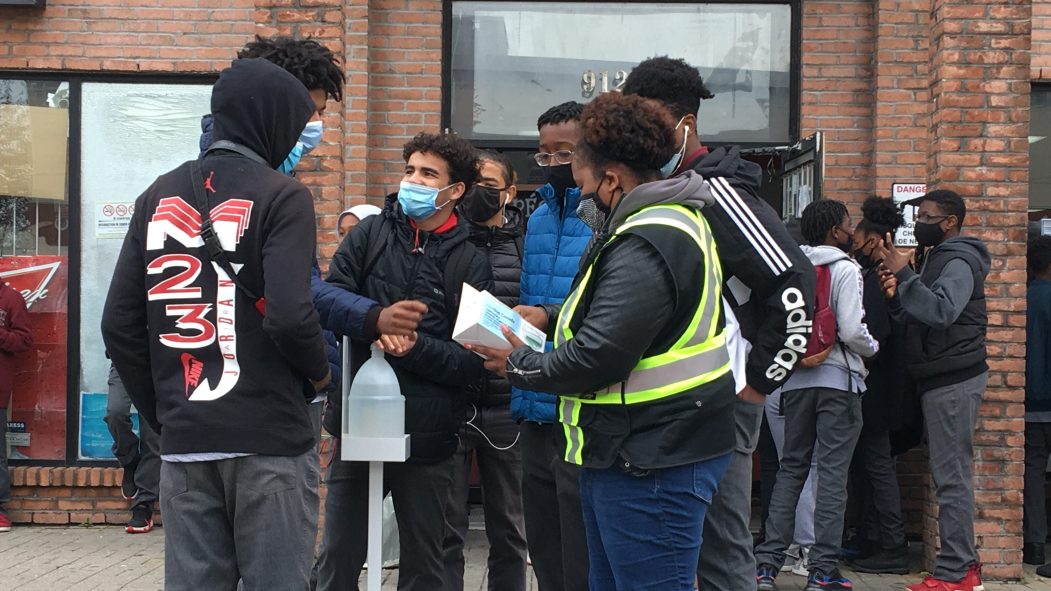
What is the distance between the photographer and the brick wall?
6.62 metres

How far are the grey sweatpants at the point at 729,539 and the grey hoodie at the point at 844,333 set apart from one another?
264 centimetres

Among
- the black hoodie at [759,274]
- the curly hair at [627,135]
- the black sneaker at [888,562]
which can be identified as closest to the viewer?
the curly hair at [627,135]

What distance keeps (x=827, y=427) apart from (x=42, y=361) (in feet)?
17.9

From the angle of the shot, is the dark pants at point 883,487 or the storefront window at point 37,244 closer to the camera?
the dark pants at point 883,487

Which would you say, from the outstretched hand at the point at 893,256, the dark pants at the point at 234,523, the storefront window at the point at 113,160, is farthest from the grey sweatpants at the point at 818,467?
the storefront window at the point at 113,160

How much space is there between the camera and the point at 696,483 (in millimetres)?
3223

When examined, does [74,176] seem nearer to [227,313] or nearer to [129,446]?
[129,446]

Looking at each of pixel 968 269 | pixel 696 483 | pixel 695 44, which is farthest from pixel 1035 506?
pixel 696 483

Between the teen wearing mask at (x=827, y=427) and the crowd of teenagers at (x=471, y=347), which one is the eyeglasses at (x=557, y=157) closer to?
the crowd of teenagers at (x=471, y=347)

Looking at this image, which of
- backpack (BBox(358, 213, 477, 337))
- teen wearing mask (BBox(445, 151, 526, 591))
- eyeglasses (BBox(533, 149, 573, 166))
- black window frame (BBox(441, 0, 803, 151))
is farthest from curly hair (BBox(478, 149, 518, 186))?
black window frame (BBox(441, 0, 803, 151))

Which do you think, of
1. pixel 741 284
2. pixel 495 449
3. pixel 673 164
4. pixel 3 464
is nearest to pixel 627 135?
pixel 673 164

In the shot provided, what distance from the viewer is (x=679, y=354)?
323cm

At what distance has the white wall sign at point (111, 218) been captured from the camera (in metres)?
7.91

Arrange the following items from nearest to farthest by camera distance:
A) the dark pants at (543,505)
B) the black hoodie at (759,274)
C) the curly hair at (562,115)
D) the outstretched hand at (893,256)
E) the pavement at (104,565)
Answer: the black hoodie at (759,274)
the dark pants at (543,505)
the curly hair at (562,115)
the outstretched hand at (893,256)
the pavement at (104,565)
